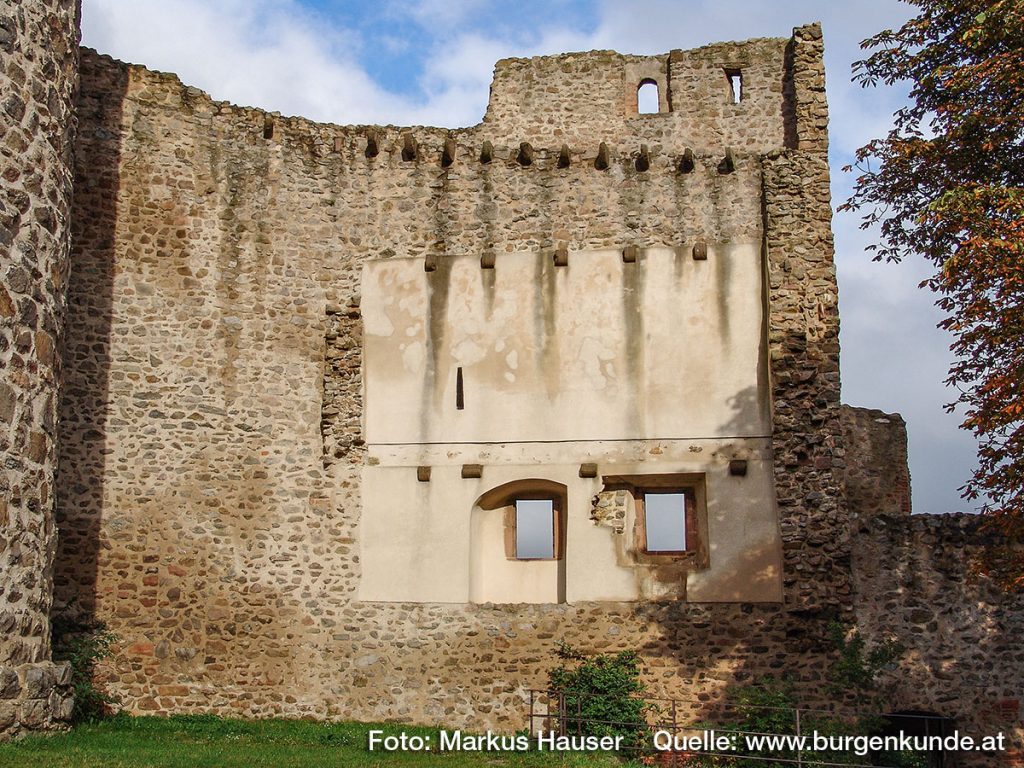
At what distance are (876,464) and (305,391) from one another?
11.5m

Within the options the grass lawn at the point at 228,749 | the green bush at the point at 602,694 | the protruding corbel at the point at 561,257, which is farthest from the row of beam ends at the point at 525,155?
the grass lawn at the point at 228,749

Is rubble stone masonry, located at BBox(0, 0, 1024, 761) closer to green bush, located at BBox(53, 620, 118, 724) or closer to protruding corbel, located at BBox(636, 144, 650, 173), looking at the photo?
protruding corbel, located at BBox(636, 144, 650, 173)

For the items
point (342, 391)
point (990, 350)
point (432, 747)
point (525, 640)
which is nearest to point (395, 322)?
point (342, 391)

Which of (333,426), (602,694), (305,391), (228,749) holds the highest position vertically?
(305,391)

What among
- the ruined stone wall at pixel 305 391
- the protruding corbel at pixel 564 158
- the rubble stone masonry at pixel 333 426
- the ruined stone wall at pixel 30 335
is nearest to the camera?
the ruined stone wall at pixel 30 335

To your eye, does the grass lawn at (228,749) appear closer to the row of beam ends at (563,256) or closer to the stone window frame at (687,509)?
the stone window frame at (687,509)

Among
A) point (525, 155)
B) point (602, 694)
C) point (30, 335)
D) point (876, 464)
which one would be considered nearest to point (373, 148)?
point (525, 155)

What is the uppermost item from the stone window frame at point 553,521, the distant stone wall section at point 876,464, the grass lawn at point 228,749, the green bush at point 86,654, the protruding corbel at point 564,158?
the protruding corbel at point 564,158

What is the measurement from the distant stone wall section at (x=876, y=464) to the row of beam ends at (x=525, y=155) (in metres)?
7.51

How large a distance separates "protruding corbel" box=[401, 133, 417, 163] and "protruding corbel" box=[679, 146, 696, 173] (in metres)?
3.86

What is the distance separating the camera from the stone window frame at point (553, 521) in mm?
14578

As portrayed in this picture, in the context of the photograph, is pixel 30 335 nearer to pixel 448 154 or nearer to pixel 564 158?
pixel 448 154

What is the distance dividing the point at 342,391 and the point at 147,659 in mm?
4295

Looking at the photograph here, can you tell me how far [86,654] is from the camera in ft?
43.0
